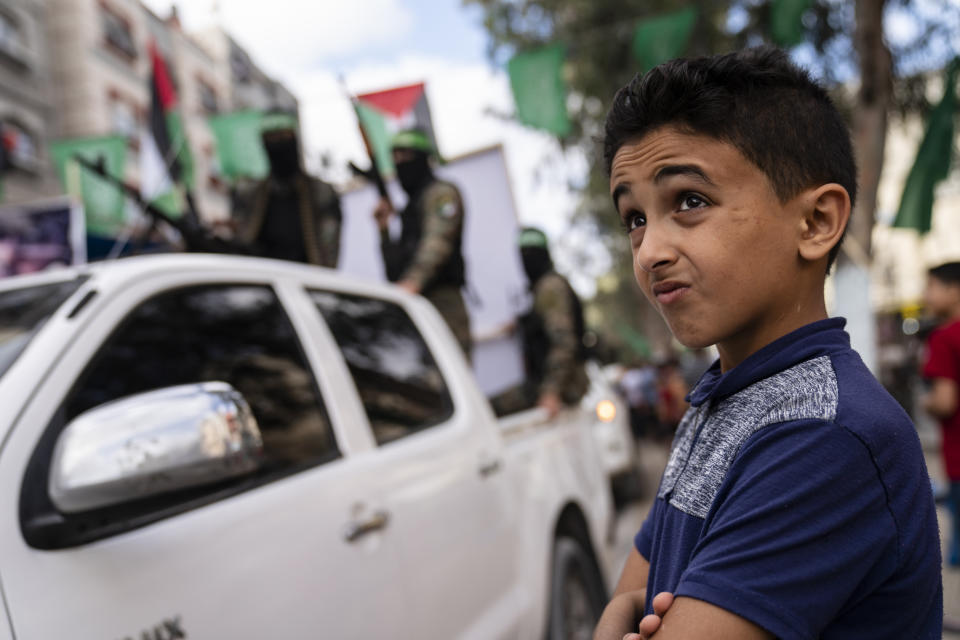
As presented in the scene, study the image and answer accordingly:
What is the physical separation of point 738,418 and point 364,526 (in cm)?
115

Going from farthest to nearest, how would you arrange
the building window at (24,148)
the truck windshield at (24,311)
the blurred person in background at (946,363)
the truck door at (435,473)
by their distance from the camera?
the building window at (24,148) → the blurred person in background at (946,363) → the truck door at (435,473) → the truck windshield at (24,311)

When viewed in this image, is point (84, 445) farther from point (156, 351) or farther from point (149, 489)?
point (156, 351)

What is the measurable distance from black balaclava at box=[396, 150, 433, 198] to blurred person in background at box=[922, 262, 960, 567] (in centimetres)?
281

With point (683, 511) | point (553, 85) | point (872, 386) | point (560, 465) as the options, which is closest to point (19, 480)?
point (683, 511)

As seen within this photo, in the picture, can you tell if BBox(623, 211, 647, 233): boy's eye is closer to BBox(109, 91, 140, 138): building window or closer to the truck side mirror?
the truck side mirror

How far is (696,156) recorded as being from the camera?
961 mm

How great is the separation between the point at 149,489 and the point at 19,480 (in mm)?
203

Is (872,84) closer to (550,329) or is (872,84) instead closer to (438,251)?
(550,329)

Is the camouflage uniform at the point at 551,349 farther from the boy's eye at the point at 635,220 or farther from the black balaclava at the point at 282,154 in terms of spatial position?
the boy's eye at the point at 635,220

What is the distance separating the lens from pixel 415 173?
4.67 meters

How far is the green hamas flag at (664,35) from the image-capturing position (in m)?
7.29

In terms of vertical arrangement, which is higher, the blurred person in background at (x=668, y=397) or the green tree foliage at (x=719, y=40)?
the green tree foliage at (x=719, y=40)

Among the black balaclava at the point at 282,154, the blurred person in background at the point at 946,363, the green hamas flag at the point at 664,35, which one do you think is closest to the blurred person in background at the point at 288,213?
the black balaclava at the point at 282,154

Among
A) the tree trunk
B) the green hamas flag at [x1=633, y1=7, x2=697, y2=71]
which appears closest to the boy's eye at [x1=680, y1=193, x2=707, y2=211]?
the green hamas flag at [x1=633, y1=7, x2=697, y2=71]
